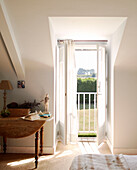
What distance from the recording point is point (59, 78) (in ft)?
11.2

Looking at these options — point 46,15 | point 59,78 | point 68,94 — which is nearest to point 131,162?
point 46,15

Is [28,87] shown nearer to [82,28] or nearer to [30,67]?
[30,67]

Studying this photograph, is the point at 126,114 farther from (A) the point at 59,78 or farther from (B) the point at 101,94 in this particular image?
(A) the point at 59,78

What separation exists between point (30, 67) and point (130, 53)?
62.6 inches

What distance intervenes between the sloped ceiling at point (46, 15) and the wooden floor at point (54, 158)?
157 centimetres

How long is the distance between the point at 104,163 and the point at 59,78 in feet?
7.21

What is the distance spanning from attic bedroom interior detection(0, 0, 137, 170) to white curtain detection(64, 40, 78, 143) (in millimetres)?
19

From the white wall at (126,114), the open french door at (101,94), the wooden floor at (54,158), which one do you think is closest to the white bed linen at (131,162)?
the wooden floor at (54,158)

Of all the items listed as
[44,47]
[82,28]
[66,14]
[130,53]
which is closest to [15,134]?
[44,47]

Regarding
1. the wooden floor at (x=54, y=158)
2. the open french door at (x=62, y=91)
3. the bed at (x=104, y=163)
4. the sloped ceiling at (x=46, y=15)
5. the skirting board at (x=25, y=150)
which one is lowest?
the wooden floor at (x=54, y=158)

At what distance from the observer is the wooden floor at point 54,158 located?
2490mm

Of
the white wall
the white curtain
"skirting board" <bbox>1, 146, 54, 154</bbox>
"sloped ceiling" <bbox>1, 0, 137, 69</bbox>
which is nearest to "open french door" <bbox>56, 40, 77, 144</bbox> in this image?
the white curtain

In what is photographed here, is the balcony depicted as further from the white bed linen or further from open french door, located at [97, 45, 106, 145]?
the white bed linen

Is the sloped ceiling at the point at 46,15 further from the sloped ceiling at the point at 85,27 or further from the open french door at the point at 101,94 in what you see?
the open french door at the point at 101,94
